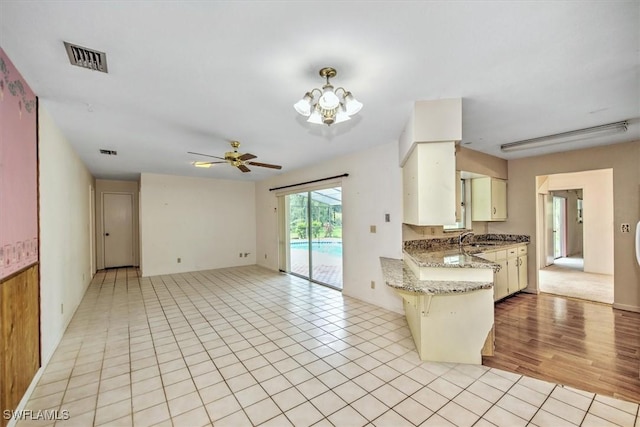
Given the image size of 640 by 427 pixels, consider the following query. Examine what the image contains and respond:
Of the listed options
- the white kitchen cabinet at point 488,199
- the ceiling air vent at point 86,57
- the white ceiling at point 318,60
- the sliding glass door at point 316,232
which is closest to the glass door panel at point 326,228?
the sliding glass door at point 316,232

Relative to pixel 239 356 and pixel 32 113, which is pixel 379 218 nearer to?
pixel 239 356

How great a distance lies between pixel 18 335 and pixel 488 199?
5823 mm

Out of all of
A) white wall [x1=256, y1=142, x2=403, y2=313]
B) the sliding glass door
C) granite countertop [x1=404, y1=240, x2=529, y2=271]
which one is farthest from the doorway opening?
the sliding glass door

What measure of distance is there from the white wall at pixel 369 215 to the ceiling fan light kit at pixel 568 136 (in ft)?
6.28

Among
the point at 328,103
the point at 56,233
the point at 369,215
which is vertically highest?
the point at 328,103

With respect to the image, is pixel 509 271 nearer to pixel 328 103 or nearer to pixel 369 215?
pixel 369 215

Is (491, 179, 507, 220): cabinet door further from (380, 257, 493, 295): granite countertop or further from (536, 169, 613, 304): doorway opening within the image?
(380, 257, 493, 295): granite countertop

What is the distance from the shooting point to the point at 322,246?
627cm

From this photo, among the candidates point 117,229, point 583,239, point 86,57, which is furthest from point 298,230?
point 583,239

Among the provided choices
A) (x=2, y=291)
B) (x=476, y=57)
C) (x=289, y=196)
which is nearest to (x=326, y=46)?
(x=476, y=57)

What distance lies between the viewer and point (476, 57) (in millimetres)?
1791

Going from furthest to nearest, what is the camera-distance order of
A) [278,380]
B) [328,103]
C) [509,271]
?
[509,271], [278,380], [328,103]

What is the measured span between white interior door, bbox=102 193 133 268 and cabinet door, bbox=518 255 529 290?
29.5ft

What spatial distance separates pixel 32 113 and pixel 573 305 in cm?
681
